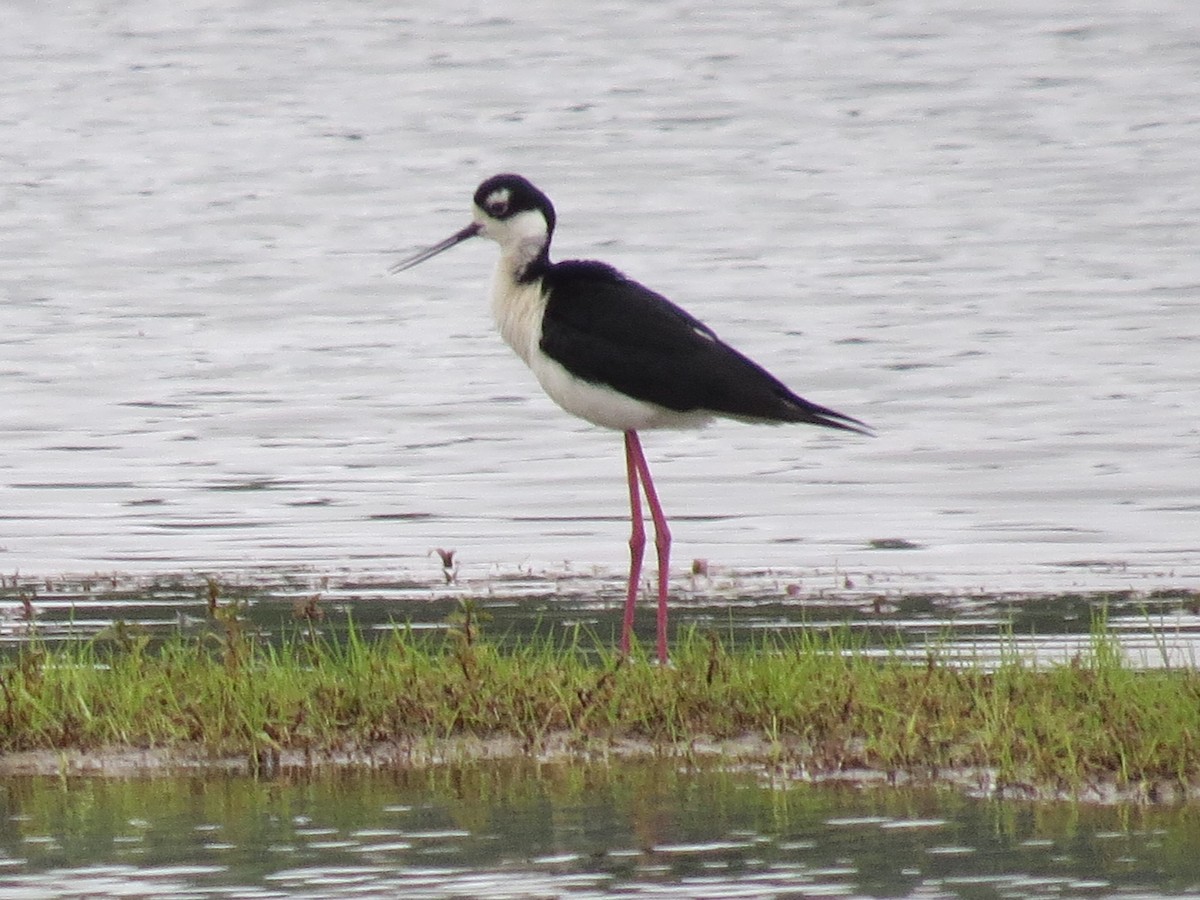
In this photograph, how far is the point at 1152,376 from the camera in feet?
62.8

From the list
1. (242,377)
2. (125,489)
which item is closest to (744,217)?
(242,377)

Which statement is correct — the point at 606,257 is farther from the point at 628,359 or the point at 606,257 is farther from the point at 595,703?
the point at 595,703

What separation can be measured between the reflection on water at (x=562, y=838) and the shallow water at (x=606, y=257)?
4.30 meters

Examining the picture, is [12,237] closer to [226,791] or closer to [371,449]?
[371,449]

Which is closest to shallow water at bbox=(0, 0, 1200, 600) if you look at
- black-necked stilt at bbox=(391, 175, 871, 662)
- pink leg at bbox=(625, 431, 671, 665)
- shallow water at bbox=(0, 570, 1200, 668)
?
shallow water at bbox=(0, 570, 1200, 668)

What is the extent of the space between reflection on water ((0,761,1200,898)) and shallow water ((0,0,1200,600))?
14.1 ft

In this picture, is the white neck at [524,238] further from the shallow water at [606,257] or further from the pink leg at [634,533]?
the shallow water at [606,257]

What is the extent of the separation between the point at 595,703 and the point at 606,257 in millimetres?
20067

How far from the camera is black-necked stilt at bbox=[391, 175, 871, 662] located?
30.2 ft

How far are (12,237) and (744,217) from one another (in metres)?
7.85

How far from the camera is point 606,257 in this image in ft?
90.6

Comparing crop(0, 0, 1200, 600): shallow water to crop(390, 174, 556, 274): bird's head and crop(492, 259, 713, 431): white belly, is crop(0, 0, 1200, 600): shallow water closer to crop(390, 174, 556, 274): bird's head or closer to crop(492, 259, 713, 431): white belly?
crop(492, 259, 713, 431): white belly

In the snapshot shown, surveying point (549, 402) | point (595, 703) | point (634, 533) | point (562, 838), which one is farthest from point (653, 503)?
point (549, 402)

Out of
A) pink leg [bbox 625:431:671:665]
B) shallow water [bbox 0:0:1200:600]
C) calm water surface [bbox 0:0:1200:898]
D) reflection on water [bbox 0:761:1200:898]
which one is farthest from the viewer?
shallow water [bbox 0:0:1200:600]
